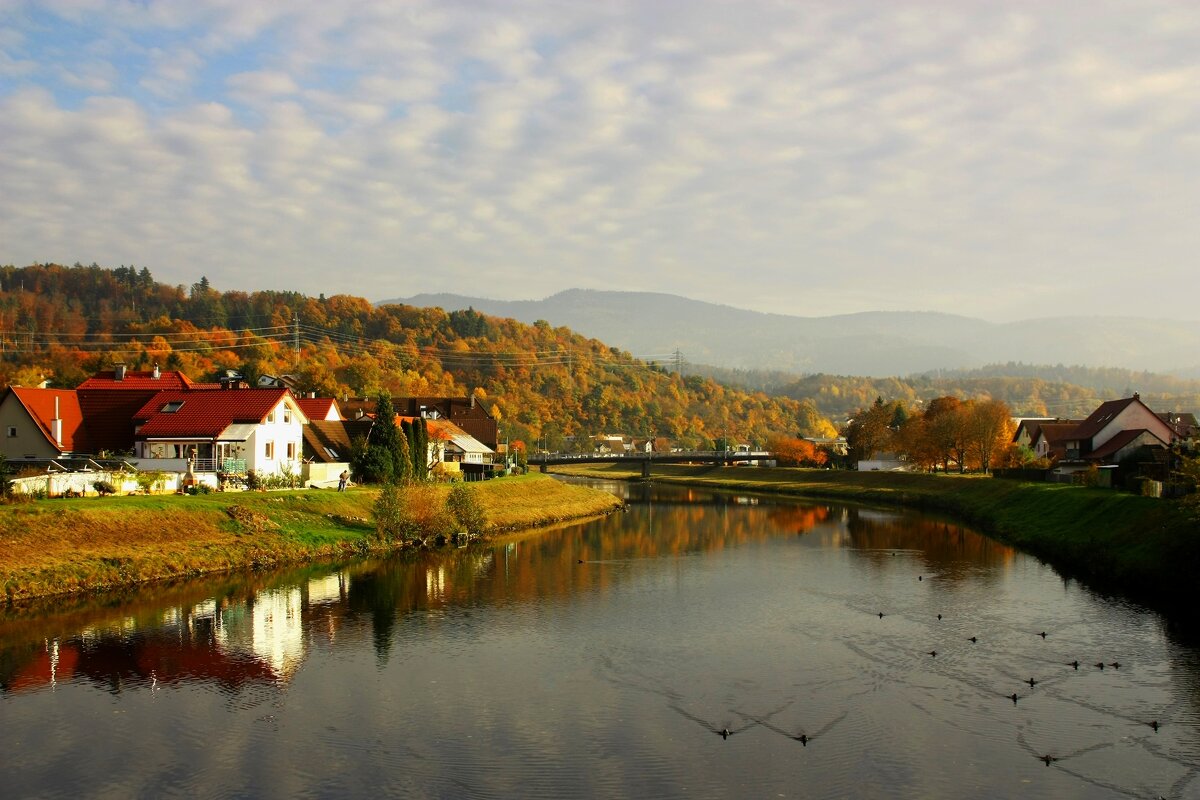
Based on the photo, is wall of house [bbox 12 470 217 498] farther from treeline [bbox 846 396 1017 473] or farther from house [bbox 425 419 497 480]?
treeline [bbox 846 396 1017 473]

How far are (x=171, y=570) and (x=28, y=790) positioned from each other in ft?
64.8

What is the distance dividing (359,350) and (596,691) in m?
130

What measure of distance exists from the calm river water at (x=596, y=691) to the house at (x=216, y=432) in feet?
44.9

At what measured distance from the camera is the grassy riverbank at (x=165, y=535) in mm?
32312

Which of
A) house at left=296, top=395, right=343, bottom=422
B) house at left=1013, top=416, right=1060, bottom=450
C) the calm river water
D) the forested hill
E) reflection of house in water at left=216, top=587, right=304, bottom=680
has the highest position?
the forested hill

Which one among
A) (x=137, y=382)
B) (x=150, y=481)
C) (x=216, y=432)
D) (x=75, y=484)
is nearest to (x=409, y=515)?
(x=216, y=432)

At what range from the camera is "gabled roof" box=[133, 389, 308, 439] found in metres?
49.2

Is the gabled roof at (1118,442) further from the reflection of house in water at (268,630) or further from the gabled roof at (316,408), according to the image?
the reflection of house in water at (268,630)

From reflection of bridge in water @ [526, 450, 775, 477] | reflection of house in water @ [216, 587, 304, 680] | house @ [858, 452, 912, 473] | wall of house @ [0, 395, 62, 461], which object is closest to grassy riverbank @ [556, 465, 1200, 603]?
house @ [858, 452, 912, 473]

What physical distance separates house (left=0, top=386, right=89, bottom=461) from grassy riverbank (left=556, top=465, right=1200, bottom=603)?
47.9m

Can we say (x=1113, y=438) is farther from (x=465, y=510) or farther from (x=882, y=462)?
(x=465, y=510)

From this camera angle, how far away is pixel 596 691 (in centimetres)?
2305

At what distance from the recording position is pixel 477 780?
17.5m

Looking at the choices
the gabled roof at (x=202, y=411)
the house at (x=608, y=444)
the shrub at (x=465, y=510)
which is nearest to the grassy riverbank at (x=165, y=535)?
the shrub at (x=465, y=510)
